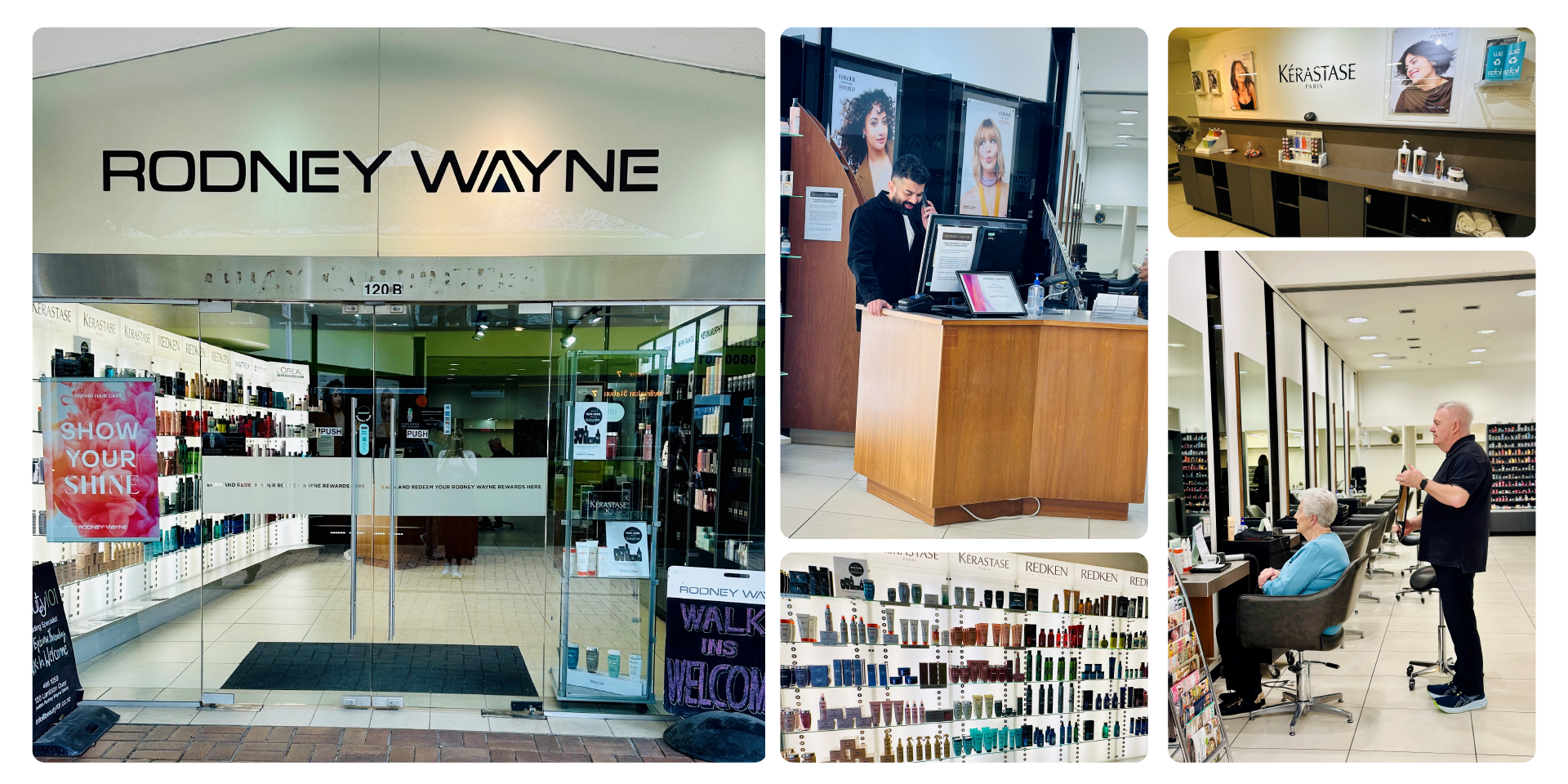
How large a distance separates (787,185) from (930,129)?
68 centimetres

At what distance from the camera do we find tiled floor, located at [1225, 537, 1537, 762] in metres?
3.36

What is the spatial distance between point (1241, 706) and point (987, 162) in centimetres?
269

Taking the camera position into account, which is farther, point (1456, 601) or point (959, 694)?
point (1456, 601)

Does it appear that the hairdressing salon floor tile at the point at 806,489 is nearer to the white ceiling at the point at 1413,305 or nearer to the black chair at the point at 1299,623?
the black chair at the point at 1299,623

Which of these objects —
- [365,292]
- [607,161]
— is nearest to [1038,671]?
[607,161]

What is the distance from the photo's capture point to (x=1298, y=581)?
4031 mm

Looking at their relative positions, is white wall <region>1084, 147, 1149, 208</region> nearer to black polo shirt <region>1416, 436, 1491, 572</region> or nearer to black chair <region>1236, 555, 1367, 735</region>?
black polo shirt <region>1416, 436, 1491, 572</region>

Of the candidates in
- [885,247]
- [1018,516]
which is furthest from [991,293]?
[1018,516]

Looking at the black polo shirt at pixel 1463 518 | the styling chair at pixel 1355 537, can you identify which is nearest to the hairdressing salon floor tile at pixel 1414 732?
the black polo shirt at pixel 1463 518

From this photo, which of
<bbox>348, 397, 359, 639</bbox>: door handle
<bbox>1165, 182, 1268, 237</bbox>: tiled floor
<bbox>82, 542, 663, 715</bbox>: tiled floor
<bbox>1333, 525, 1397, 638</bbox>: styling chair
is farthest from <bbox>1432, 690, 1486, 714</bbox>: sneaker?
<bbox>348, 397, 359, 639</bbox>: door handle

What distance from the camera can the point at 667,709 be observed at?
153 inches

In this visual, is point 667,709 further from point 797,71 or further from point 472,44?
point 472,44

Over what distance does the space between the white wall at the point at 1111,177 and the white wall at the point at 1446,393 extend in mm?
1575

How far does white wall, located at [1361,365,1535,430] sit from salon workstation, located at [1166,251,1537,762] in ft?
0.04
